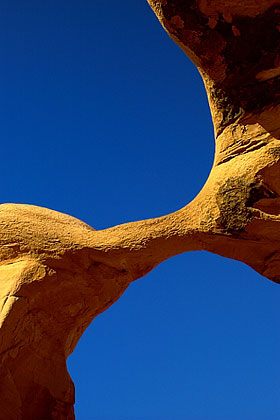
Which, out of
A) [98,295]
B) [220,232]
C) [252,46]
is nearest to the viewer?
[252,46]

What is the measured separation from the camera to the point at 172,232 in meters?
4.10

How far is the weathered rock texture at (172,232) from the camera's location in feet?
12.2

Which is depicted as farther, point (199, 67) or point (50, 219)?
point (50, 219)

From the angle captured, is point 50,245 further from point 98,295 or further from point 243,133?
point 243,133

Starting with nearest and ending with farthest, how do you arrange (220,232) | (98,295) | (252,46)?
(252,46)
(220,232)
(98,295)

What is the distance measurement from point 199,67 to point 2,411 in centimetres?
264

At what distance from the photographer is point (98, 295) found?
4281 mm

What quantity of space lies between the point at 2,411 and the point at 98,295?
1026 mm

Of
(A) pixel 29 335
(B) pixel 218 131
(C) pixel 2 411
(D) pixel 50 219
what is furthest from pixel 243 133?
(C) pixel 2 411

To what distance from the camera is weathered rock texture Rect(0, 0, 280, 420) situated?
3.71 m

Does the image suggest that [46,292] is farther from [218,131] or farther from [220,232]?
[218,131]

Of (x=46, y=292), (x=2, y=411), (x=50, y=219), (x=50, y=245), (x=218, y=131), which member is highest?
(x=218, y=131)

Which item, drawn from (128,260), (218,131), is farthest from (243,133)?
(128,260)

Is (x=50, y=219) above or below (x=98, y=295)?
above
